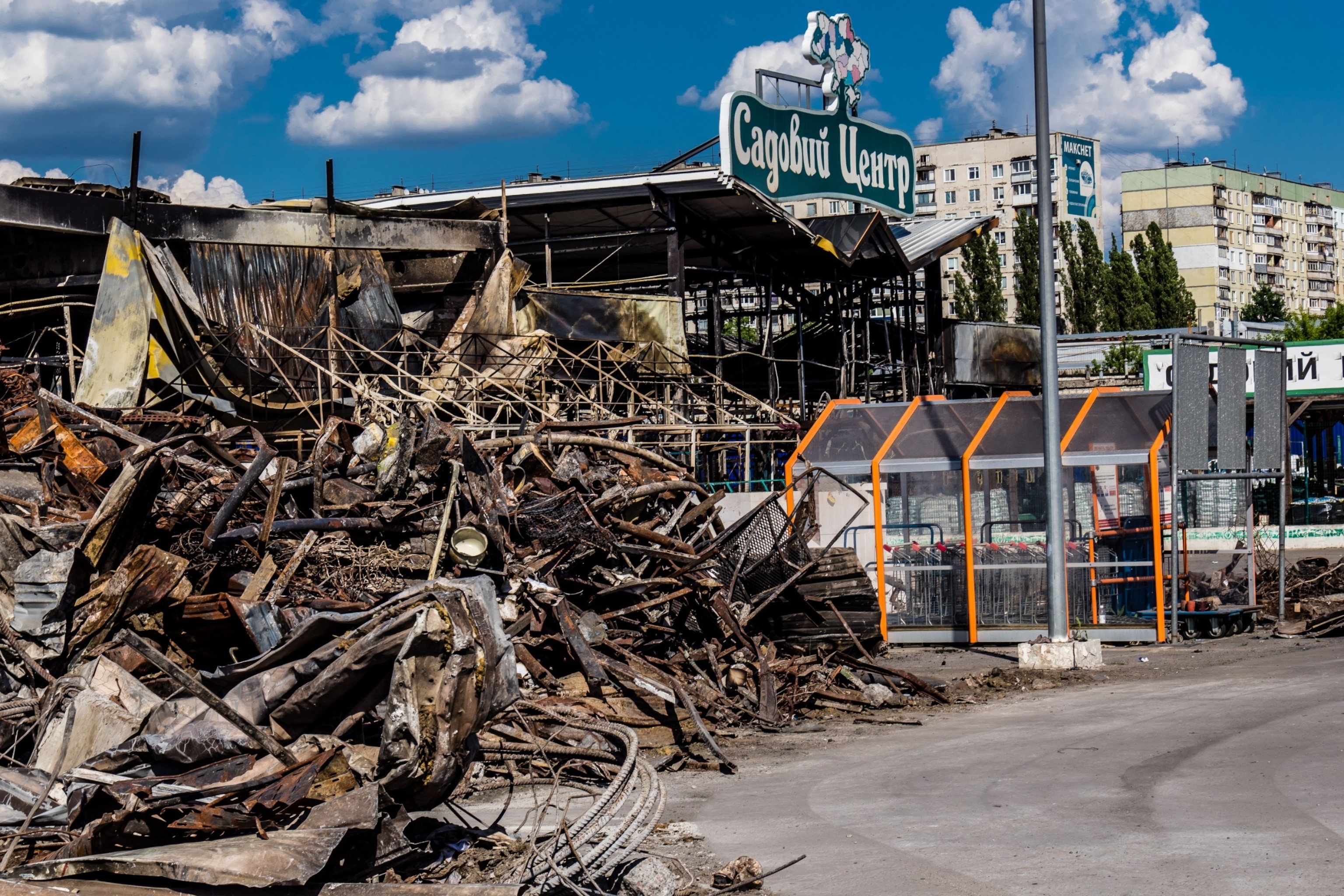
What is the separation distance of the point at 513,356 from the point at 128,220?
6.87 metres

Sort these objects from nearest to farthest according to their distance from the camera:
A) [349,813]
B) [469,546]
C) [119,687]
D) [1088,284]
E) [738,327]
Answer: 1. [349,813]
2. [119,687]
3. [469,546]
4. [738,327]
5. [1088,284]

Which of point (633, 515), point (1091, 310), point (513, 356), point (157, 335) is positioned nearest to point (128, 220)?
point (157, 335)

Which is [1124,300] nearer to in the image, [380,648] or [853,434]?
[853,434]

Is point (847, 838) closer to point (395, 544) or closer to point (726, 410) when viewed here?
point (395, 544)

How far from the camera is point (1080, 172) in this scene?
407 ft

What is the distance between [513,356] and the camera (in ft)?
80.1

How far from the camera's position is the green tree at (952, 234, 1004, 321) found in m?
80.0

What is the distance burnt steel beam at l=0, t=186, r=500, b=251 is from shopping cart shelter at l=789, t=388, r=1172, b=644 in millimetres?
10745

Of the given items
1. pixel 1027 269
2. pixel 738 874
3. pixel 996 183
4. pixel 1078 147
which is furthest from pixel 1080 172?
pixel 738 874

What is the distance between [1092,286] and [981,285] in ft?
25.5

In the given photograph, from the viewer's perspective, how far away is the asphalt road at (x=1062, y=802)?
6945mm

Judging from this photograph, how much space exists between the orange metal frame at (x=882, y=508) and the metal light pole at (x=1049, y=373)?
242cm

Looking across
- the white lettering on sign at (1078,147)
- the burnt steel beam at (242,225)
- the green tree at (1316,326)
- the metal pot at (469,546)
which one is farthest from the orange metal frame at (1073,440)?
the white lettering on sign at (1078,147)

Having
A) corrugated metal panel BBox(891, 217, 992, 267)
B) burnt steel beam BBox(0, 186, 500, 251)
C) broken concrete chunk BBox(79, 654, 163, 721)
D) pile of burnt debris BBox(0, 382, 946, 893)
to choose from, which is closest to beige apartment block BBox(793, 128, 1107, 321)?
corrugated metal panel BBox(891, 217, 992, 267)
